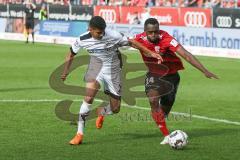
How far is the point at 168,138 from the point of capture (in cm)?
1054

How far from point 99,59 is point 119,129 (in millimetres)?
1705

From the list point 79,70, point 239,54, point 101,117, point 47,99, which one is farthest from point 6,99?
point 239,54

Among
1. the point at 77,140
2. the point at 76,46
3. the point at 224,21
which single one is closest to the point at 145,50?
the point at 76,46

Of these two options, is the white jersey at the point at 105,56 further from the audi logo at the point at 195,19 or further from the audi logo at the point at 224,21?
the audi logo at the point at 195,19

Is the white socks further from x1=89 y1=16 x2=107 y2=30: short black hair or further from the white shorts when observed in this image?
x1=89 y1=16 x2=107 y2=30: short black hair

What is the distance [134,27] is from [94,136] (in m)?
26.0

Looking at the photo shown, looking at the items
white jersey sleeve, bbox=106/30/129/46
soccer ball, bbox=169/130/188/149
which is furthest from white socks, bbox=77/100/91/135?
soccer ball, bbox=169/130/188/149

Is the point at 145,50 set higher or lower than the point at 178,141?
higher

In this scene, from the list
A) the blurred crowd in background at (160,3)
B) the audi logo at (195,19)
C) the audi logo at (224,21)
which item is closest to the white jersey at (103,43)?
the audi logo at (224,21)

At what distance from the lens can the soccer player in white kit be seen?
10.7m

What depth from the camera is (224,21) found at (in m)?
33.9

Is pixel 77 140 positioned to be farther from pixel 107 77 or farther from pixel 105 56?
pixel 105 56

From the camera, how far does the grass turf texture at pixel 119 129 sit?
10008 mm

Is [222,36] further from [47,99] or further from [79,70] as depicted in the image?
[47,99]
